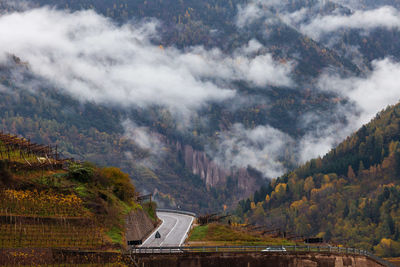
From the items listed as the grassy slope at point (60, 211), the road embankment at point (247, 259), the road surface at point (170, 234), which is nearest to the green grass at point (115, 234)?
the grassy slope at point (60, 211)

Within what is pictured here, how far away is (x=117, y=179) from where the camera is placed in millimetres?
134500

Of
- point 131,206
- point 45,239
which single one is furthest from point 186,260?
point 131,206

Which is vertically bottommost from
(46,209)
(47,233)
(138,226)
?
(47,233)

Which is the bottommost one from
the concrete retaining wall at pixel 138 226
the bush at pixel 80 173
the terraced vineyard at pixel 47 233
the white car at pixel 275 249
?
the white car at pixel 275 249

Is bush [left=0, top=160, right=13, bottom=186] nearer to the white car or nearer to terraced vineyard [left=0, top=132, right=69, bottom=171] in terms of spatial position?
terraced vineyard [left=0, top=132, right=69, bottom=171]

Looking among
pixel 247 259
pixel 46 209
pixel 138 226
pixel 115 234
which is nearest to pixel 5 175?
pixel 46 209

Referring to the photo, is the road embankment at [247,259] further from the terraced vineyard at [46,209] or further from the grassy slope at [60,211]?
the terraced vineyard at [46,209]

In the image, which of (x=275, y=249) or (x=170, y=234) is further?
(x=170, y=234)

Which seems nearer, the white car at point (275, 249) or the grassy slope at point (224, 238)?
the white car at point (275, 249)

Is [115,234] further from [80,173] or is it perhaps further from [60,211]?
[80,173]

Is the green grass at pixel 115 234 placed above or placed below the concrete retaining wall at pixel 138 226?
below

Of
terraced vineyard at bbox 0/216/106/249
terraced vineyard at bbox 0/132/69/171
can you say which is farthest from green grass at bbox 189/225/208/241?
terraced vineyard at bbox 0/216/106/249

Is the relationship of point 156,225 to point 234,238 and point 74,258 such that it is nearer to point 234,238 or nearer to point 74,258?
point 234,238

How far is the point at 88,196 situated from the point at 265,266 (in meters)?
32.0
